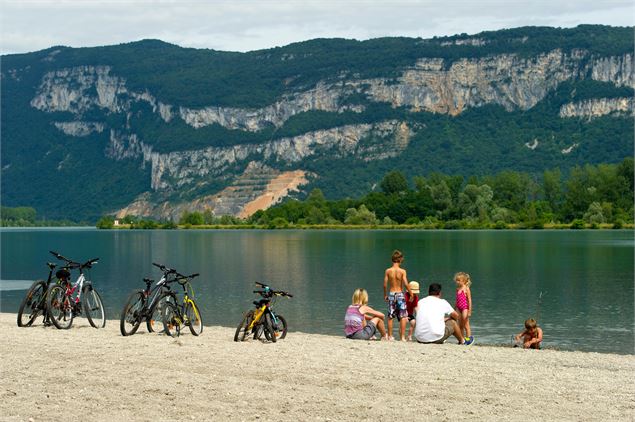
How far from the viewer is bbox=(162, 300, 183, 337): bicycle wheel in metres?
23.3

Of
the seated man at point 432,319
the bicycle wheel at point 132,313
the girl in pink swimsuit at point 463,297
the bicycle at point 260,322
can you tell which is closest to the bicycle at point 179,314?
the bicycle wheel at point 132,313

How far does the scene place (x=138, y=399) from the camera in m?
15.4

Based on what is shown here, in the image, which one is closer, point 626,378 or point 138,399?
point 138,399

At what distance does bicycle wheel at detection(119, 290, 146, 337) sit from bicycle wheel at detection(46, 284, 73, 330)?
83.1 inches

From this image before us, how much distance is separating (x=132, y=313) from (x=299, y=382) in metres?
8.29

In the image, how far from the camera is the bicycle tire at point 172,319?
23.3 meters

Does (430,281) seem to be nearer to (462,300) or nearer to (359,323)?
(359,323)

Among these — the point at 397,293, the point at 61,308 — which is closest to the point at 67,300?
the point at 61,308

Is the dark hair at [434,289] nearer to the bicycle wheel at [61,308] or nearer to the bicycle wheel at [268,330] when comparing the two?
the bicycle wheel at [268,330]

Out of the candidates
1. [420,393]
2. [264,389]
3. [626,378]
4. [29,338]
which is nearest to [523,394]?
[420,393]

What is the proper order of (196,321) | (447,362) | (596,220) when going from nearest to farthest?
(447,362) → (196,321) → (596,220)

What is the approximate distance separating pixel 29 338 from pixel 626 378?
1385 centimetres

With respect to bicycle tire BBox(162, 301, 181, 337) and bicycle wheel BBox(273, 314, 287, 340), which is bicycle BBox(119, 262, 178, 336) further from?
bicycle wheel BBox(273, 314, 287, 340)

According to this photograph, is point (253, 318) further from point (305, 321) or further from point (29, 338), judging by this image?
point (305, 321)
